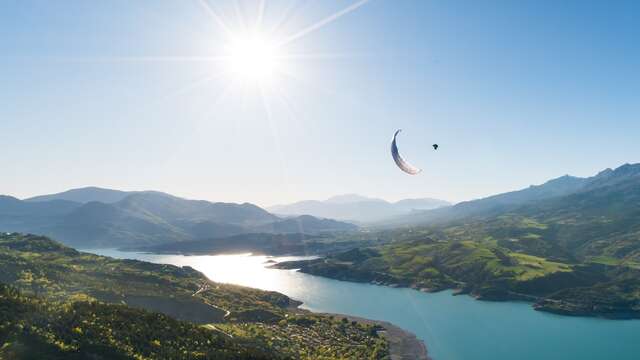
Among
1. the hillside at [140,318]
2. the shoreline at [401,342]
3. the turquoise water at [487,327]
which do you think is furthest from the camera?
the turquoise water at [487,327]

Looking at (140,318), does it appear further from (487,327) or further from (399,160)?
(487,327)

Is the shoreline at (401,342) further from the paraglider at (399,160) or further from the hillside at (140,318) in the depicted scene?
the paraglider at (399,160)

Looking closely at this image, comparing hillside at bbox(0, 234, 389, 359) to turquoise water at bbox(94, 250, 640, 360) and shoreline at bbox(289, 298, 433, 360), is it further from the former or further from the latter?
turquoise water at bbox(94, 250, 640, 360)

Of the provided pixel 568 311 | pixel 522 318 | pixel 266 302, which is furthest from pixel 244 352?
pixel 568 311

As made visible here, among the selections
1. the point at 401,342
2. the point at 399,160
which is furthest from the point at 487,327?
the point at 399,160

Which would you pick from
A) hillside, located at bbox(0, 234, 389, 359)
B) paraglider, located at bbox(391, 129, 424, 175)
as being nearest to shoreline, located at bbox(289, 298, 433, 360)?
hillside, located at bbox(0, 234, 389, 359)

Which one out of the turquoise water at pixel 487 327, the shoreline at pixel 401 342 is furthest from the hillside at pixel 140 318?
the turquoise water at pixel 487 327
